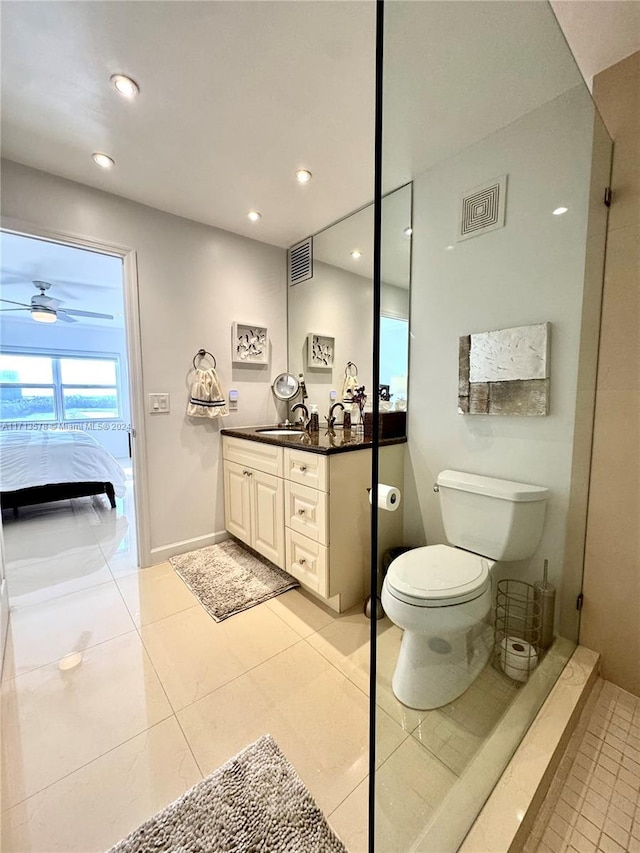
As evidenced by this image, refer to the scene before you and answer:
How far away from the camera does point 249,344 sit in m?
2.68

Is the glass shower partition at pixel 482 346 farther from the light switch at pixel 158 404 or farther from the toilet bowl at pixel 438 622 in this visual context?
the light switch at pixel 158 404

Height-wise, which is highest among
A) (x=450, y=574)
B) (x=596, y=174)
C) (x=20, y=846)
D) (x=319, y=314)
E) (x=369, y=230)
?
(x=369, y=230)

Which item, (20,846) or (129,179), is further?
(129,179)

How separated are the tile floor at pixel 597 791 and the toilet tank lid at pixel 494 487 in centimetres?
80

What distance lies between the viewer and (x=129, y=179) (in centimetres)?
191

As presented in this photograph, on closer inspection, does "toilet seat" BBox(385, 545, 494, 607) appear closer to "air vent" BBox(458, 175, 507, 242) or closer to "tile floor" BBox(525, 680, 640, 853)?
"tile floor" BBox(525, 680, 640, 853)

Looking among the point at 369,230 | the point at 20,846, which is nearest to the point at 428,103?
the point at 369,230

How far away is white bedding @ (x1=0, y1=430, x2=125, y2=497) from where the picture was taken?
3.11m

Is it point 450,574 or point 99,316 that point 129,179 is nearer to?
point 450,574

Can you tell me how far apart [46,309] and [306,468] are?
4.23 m

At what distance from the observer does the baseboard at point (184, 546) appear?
2.35 metres

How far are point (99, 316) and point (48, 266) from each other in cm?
165

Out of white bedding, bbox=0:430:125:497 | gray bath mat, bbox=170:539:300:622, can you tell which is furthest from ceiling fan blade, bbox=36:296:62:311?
gray bath mat, bbox=170:539:300:622

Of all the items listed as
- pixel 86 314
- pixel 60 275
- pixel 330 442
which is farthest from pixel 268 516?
pixel 86 314
